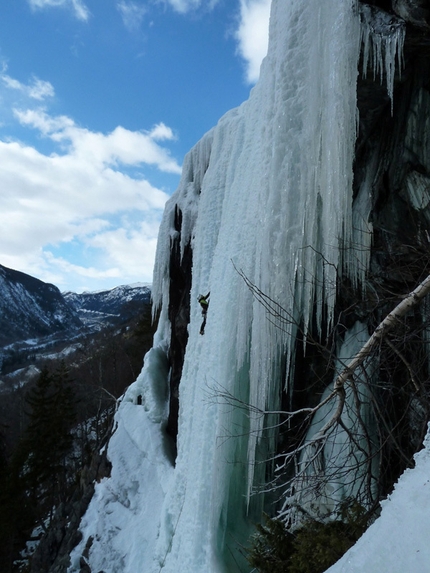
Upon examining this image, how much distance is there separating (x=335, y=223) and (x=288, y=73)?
1.52 m

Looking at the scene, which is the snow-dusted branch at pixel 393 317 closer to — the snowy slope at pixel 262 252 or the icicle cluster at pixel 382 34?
the snowy slope at pixel 262 252

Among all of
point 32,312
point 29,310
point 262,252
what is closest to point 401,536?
point 262,252

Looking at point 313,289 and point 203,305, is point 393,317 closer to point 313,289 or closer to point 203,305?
point 313,289

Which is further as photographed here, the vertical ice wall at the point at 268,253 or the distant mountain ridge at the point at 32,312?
the distant mountain ridge at the point at 32,312

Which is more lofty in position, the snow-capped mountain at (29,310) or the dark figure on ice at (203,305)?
the snow-capped mountain at (29,310)

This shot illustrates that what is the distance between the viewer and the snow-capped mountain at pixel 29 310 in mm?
119250

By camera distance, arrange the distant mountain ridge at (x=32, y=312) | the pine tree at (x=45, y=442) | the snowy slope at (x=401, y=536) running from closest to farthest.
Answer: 1. the snowy slope at (x=401, y=536)
2. the pine tree at (x=45, y=442)
3. the distant mountain ridge at (x=32, y=312)

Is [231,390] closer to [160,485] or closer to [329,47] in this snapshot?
[329,47]

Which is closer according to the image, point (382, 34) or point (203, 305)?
point (382, 34)

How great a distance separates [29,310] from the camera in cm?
13238

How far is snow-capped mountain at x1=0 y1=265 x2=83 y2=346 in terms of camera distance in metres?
119

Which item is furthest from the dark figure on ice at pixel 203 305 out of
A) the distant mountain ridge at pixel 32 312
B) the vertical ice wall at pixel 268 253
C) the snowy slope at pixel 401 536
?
the distant mountain ridge at pixel 32 312

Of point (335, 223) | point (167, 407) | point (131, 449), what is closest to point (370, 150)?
point (335, 223)

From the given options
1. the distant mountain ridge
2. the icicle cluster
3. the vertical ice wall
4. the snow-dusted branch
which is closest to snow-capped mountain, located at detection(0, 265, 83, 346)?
the distant mountain ridge
